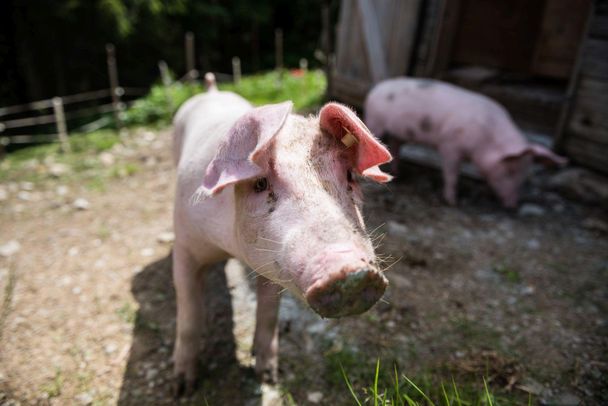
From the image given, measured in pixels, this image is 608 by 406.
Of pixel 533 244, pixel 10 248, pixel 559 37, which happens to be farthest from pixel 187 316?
pixel 559 37

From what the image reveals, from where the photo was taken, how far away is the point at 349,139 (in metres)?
2.00

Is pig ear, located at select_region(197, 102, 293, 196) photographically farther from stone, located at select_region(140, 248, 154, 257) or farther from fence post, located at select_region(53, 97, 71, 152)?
fence post, located at select_region(53, 97, 71, 152)

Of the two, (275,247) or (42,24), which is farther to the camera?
(42,24)

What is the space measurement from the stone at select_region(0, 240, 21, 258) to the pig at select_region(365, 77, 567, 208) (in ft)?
13.6

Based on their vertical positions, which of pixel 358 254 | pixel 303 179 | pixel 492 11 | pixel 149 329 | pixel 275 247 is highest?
pixel 492 11

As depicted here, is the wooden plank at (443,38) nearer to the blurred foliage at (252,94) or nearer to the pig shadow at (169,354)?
the blurred foliage at (252,94)

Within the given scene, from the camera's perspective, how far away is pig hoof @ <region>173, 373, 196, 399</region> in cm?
273

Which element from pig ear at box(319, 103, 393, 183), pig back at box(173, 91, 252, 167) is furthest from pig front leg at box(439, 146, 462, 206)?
pig ear at box(319, 103, 393, 183)

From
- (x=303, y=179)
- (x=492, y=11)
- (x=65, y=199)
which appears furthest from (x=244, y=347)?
(x=492, y=11)

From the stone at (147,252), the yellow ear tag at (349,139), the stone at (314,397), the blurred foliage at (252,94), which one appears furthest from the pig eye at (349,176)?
the blurred foliage at (252,94)

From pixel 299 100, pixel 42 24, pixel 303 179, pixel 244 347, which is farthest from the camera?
pixel 42 24

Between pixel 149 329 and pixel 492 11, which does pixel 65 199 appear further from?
pixel 492 11

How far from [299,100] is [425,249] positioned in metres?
5.53

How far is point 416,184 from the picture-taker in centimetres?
585
